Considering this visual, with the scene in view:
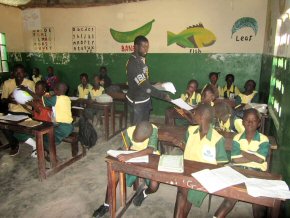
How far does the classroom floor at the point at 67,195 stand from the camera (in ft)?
9.00

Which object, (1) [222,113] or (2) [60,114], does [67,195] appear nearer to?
(2) [60,114]

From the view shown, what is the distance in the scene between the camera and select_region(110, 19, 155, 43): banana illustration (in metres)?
6.75

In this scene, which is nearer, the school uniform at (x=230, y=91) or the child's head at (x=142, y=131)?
the child's head at (x=142, y=131)

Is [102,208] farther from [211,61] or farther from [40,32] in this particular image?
[40,32]

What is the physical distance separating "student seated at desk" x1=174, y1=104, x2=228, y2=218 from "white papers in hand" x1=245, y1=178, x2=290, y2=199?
1.50ft

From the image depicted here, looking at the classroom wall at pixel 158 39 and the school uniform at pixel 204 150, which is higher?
the classroom wall at pixel 158 39

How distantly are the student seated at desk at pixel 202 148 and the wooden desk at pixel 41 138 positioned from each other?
203 centimetres

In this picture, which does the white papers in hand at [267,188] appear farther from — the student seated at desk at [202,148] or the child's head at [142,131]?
the child's head at [142,131]

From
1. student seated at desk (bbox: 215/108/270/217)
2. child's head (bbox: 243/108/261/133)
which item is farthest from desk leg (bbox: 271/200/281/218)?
child's head (bbox: 243/108/261/133)

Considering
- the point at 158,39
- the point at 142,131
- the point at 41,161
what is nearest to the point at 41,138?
the point at 41,161

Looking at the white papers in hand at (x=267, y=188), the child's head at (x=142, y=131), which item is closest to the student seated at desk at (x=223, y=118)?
the child's head at (x=142, y=131)

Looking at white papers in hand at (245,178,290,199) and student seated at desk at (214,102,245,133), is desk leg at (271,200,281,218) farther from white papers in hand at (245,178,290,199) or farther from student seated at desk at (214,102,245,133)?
student seated at desk at (214,102,245,133)

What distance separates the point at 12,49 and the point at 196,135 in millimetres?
7522

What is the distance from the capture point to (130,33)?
694 centimetres
